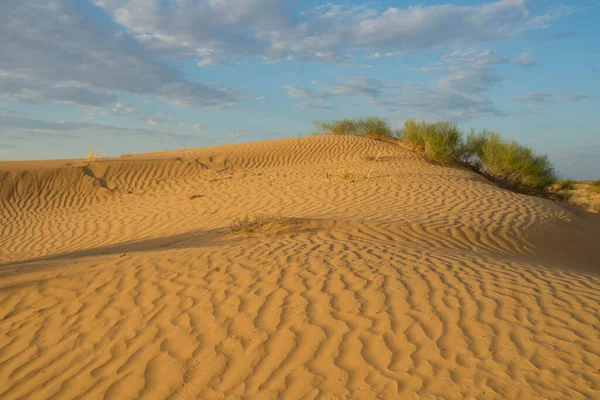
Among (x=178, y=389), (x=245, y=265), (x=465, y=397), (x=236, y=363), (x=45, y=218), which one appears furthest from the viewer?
(x=45, y=218)

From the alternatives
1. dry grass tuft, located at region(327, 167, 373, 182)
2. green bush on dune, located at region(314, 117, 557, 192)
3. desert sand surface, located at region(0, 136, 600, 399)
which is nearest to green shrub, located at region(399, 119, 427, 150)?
green bush on dune, located at region(314, 117, 557, 192)

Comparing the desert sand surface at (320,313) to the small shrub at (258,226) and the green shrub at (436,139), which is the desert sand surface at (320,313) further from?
the green shrub at (436,139)

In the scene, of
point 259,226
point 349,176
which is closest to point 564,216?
point 349,176

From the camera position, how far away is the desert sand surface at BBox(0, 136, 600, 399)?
12.4 ft

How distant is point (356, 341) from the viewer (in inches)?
167

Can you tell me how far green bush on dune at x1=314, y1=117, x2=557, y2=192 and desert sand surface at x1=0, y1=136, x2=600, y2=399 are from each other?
25.8 feet

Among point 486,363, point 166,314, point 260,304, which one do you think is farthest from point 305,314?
point 486,363

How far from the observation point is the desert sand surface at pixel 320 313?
12.4ft

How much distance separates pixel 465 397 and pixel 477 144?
1740cm

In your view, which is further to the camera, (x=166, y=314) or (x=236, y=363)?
(x=166, y=314)

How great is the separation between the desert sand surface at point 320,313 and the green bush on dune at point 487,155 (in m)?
7.85

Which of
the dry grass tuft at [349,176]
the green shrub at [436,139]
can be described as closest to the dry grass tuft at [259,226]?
the dry grass tuft at [349,176]

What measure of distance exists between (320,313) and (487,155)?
50.6 feet

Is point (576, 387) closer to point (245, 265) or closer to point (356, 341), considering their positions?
point (356, 341)
